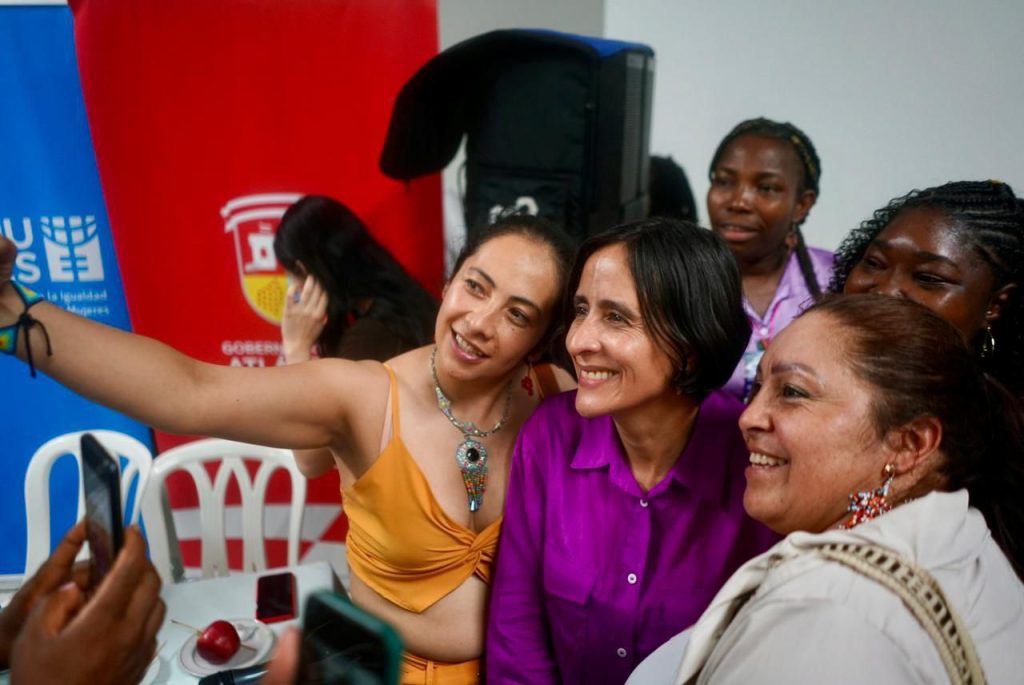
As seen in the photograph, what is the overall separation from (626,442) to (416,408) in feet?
1.53

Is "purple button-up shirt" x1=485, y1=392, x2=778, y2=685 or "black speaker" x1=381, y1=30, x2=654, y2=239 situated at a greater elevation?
"black speaker" x1=381, y1=30, x2=654, y2=239

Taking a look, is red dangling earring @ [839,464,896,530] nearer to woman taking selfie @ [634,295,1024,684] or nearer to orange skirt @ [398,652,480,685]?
woman taking selfie @ [634,295,1024,684]

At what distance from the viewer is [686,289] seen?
4.13 feet

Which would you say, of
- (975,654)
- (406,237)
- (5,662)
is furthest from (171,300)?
(975,654)

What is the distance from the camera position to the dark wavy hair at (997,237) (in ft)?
4.60

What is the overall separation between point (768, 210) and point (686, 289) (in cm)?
117

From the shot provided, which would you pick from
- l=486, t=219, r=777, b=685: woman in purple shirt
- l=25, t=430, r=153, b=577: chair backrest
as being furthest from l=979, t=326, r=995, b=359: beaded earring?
l=25, t=430, r=153, b=577: chair backrest

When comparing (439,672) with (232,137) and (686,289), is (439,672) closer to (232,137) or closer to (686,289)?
(686,289)

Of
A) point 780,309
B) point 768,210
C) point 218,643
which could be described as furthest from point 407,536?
point 768,210

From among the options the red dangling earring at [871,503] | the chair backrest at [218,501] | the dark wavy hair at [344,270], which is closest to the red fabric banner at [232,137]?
the dark wavy hair at [344,270]

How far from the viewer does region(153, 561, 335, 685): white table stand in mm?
1590

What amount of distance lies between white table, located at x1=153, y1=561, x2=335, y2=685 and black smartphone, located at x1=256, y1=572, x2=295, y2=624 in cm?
2

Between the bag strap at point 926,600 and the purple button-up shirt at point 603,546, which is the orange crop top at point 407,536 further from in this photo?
the bag strap at point 926,600

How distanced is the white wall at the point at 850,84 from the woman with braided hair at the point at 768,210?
15 centimetres
